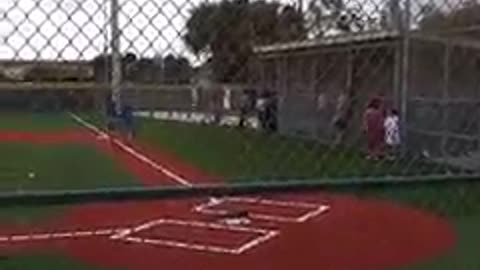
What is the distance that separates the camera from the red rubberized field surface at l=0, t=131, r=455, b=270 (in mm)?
8617

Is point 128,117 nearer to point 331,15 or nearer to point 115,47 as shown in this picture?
point 331,15

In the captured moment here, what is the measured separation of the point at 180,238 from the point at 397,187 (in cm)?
622

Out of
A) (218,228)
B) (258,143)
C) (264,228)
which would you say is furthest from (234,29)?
(264,228)

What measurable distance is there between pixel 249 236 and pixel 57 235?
6.88 feet

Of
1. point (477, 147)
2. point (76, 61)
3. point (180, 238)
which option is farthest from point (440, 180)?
point (477, 147)

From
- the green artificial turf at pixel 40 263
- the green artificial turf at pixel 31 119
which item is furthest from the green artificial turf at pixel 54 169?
the green artificial turf at pixel 31 119

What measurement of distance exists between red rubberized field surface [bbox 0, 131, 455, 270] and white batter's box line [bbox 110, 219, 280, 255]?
0.03 feet

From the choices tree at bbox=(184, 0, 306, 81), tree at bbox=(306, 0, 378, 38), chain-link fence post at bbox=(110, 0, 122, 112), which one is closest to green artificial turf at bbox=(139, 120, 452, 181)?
tree at bbox=(306, 0, 378, 38)

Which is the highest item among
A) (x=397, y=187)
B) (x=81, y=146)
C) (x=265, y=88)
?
(x=265, y=88)

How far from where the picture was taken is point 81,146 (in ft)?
82.7

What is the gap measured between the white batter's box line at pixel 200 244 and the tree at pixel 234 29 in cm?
516

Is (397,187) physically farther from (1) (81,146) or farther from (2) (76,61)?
(1) (81,146)

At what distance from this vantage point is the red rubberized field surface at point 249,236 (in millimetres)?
8617

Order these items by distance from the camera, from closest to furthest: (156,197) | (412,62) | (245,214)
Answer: (156,197) → (245,214) → (412,62)
